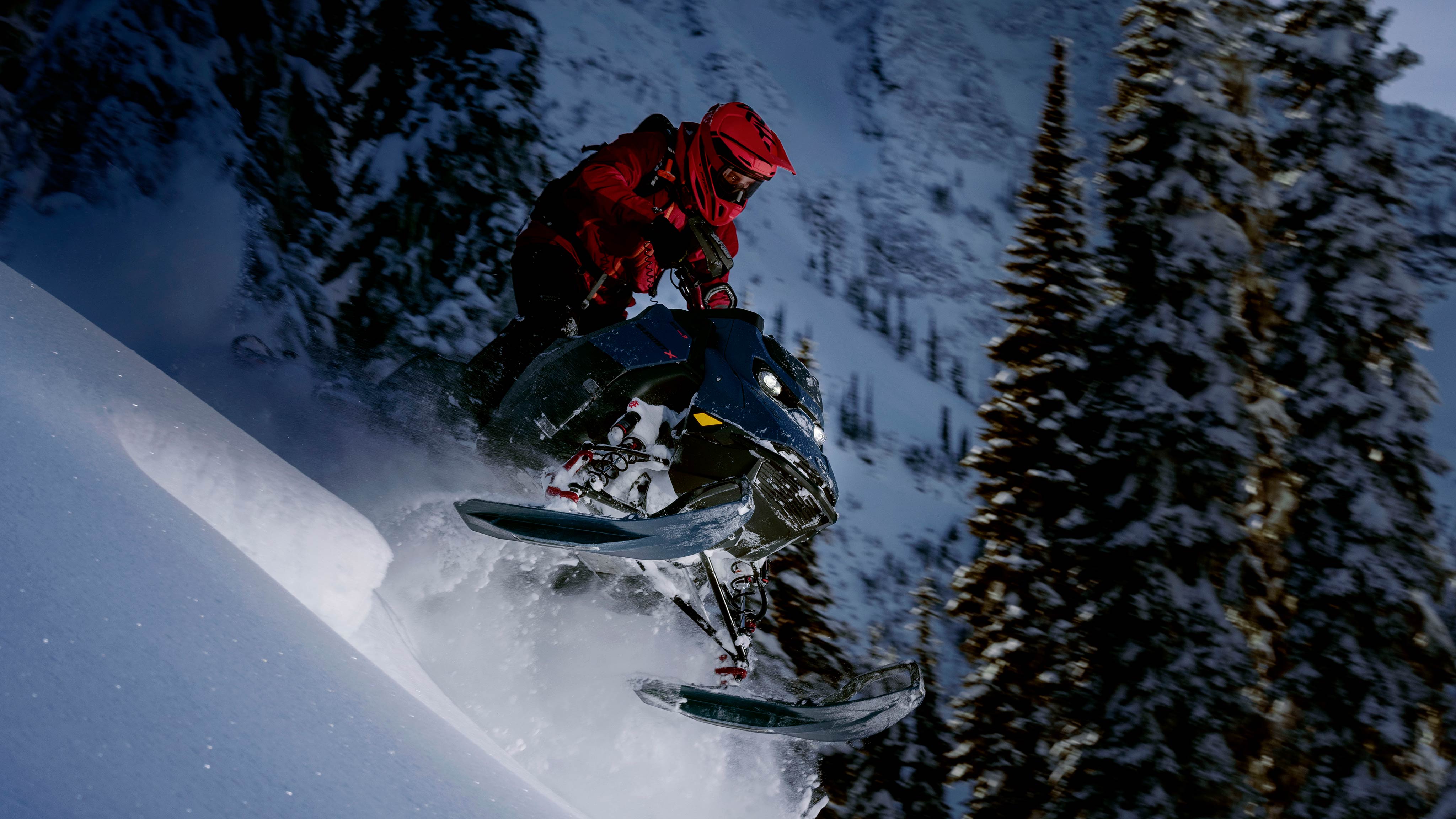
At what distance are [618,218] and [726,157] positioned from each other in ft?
2.19

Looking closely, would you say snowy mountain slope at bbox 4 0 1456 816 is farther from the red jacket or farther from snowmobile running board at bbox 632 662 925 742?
the red jacket

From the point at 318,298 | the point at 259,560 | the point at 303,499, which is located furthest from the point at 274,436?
the point at 318,298

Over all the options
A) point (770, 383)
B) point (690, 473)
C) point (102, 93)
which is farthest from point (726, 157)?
point (102, 93)

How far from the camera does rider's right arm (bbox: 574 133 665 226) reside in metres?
4.51

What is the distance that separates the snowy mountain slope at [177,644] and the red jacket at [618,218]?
2.12 meters

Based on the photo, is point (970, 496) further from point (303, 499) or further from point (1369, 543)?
point (303, 499)

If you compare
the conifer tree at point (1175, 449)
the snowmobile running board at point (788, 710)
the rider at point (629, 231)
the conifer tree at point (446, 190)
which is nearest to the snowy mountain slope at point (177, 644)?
the snowmobile running board at point (788, 710)

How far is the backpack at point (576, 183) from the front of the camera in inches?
184

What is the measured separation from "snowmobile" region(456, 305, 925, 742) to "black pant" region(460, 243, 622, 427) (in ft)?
1.05

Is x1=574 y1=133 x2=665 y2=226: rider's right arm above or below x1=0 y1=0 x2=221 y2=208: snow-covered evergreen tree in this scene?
above

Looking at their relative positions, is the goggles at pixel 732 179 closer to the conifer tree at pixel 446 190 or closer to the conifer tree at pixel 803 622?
the conifer tree at pixel 803 622

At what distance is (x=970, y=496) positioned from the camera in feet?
32.0

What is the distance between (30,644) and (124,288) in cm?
736

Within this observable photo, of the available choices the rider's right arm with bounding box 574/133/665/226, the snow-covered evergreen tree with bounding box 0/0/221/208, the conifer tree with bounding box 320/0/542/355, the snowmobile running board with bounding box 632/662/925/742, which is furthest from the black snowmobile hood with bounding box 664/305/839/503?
the snow-covered evergreen tree with bounding box 0/0/221/208
